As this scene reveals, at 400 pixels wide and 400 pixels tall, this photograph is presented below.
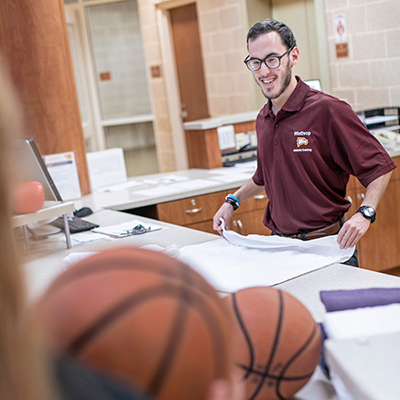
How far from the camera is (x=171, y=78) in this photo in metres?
7.02

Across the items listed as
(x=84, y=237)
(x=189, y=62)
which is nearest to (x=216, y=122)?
(x=84, y=237)

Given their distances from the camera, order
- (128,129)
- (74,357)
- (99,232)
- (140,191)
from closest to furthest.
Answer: (74,357) → (99,232) → (140,191) → (128,129)

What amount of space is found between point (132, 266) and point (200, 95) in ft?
20.5

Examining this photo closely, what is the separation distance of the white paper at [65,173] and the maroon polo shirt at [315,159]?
72.6 inches

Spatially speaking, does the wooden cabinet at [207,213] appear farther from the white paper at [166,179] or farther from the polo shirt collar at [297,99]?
the polo shirt collar at [297,99]

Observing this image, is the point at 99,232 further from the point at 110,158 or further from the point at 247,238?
the point at 110,158

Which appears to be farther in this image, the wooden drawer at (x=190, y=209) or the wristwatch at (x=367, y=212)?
the wooden drawer at (x=190, y=209)

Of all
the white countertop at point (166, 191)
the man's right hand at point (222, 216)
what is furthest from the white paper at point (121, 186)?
the man's right hand at point (222, 216)

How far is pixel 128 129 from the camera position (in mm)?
7551

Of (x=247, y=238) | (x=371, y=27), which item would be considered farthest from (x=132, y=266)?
(x=371, y=27)

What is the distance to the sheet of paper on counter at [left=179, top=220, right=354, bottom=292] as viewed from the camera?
1629mm

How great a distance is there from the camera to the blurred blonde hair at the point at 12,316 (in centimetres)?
38

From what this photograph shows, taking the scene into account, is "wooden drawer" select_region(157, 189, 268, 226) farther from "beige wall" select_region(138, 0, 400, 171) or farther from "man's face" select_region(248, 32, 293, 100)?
"beige wall" select_region(138, 0, 400, 171)

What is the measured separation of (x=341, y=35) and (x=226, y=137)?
1.59m
